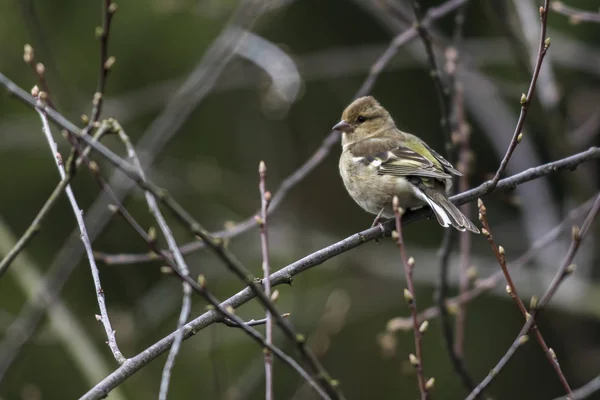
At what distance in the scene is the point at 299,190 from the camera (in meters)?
9.46

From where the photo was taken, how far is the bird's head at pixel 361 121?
16.9 feet

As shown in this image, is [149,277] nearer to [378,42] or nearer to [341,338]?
[341,338]

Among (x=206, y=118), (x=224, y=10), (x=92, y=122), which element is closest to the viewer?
(x=92, y=122)

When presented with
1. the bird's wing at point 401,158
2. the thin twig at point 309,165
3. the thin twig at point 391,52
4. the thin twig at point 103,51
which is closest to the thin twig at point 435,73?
the bird's wing at point 401,158

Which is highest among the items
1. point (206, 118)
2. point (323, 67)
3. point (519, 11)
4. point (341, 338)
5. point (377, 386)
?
point (206, 118)

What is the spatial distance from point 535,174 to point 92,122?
1983mm

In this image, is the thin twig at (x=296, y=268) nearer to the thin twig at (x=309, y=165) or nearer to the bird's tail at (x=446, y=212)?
the bird's tail at (x=446, y=212)

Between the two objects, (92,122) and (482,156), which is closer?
(92,122)

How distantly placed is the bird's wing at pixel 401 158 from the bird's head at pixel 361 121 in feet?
0.61

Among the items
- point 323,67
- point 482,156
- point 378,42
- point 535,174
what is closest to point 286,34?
point 378,42

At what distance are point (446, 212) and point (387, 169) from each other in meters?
0.75

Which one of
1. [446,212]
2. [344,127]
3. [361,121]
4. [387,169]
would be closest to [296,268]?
[446,212]

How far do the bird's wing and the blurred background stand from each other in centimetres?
151

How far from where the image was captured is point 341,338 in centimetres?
926
